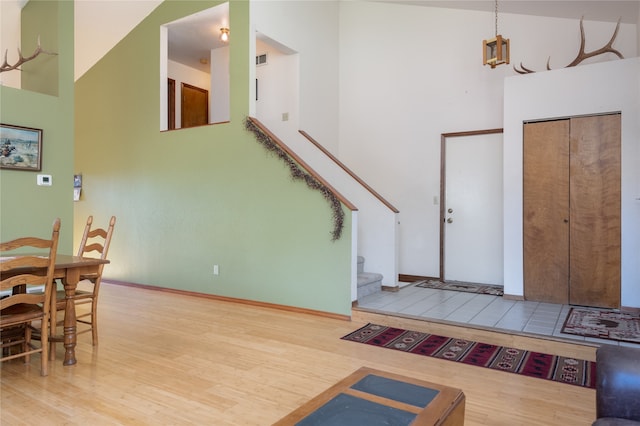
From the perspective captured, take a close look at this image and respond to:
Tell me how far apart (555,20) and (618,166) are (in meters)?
2.19

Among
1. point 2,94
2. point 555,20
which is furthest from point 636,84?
point 2,94

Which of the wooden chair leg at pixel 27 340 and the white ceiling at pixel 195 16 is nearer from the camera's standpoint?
the wooden chair leg at pixel 27 340

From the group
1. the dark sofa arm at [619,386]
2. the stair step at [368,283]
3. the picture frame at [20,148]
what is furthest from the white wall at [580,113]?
the picture frame at [20,148]

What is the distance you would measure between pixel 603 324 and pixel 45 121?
602 cm

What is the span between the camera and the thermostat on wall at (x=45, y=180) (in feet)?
14.6

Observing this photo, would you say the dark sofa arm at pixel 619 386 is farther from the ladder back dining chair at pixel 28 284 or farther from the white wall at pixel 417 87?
the white wall at pixel 417 87

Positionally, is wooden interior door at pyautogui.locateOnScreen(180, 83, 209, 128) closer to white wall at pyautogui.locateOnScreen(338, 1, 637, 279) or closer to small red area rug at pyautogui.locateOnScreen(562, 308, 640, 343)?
white wall at pyautogui.locateOnScreen(338, 1, 637, 279)

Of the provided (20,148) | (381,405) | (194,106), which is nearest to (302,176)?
(20,148)

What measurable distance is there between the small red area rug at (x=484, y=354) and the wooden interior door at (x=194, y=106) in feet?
19.0

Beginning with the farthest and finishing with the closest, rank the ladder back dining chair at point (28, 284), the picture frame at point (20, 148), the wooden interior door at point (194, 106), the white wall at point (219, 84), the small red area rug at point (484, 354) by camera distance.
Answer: the wooden interior door at point (194, 106) < the white wall at point (219, 84) < the picture frame at point (20, 148) < the small red area rug at point (484, 354) < the ladder back dining chair at point (28, 284)

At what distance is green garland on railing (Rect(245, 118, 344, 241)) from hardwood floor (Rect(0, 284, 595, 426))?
101 cm

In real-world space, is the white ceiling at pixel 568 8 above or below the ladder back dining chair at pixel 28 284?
above

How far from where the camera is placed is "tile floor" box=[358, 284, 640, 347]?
3766 millimetres

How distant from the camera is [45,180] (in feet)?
14.8
